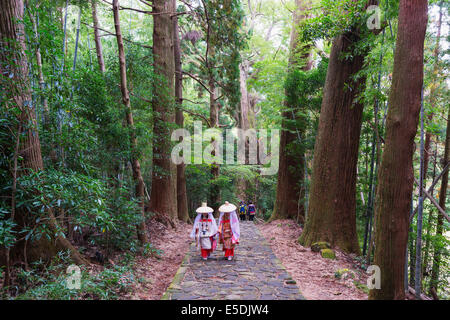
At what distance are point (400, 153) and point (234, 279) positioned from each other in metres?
3.69

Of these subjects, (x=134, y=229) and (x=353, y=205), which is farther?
(x=353, y=205)

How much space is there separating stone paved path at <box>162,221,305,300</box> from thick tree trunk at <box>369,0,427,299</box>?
4.81 ft

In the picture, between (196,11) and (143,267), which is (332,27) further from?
(143,267)

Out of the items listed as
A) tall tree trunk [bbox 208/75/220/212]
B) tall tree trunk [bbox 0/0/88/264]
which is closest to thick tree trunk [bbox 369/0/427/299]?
tall tree trunk [bbox 0/0/88/264]

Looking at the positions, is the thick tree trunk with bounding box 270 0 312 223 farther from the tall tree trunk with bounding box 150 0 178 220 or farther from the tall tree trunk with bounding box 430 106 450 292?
the tall tree trunk with bounding box 150 0 178 220

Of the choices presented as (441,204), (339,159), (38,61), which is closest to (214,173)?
(339,159)

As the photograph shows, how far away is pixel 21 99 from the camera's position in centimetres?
441

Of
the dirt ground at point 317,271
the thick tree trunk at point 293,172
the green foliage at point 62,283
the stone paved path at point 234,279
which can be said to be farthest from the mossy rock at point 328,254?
the thick tree trunk at point 293,172

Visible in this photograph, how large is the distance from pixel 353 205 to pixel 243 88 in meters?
15.9

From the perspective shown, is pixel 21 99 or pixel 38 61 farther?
pixel 38 61

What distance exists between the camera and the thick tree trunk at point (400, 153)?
421cm

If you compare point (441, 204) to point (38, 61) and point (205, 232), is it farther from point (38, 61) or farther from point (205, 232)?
point (38, 61)
